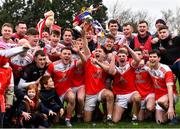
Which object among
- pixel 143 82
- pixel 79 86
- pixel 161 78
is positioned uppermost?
pixel 161 78

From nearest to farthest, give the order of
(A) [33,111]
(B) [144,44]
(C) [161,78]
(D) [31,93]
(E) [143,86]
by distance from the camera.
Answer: (A) [33,111] < (D) [31,93] < (C) [161,78] < (E) [143,86] < (B) [144,44]

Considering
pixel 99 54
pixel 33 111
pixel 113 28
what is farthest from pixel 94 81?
pixel 113 28

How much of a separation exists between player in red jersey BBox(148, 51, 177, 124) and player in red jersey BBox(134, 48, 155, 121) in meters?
0.22

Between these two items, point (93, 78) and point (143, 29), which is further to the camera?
point (143, 29)

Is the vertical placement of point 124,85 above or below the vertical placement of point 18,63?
below

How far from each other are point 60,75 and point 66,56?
17.6 inches

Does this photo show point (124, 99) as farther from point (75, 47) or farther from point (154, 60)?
point (75, 47)

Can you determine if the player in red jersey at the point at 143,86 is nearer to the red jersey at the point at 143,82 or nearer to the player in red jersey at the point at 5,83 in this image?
the red jersey at the point at 143,82

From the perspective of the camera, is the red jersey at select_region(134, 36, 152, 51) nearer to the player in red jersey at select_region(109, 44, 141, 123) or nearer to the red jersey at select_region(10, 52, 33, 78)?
the player in red jersey at select_region(109, 44, 141, 123)

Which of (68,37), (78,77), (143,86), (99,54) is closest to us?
(99,54)

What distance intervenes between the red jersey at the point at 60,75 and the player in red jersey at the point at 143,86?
1.55 m

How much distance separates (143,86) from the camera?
9.16m

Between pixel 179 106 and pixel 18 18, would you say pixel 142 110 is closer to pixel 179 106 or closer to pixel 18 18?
pixel 179 106

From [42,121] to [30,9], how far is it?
1545 inches
